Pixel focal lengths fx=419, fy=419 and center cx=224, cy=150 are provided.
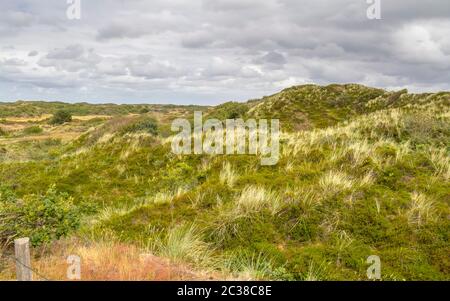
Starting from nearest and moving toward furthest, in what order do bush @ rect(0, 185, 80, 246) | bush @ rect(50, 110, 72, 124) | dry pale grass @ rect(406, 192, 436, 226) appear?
bush @ rect(0, 185, 80, 246), dry pale grass @ rect(406, 192, 436, 226), bush @ rect(50, 110, 72, 124)

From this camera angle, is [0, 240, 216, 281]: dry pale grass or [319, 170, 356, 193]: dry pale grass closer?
[0, 240, 216, 281]: dry pale grass

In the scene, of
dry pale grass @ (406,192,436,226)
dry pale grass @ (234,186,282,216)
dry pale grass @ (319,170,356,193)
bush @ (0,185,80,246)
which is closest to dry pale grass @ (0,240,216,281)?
bush @ (0,185,80,246)

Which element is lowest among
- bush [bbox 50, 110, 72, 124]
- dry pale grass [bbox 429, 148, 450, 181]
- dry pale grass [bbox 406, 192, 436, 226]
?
dry pale grass [bbox 406, 192, 436, 226]

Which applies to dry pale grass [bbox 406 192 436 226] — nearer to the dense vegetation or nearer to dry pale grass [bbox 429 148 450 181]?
the dense vegetation

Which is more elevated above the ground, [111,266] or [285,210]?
[285,210]

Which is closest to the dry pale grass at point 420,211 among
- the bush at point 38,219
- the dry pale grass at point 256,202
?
the dry pale grass at point 256,202

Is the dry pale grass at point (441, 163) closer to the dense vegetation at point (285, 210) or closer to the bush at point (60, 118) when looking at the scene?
the dense vegetation at point (285, 210)

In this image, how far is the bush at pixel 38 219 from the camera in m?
6.91

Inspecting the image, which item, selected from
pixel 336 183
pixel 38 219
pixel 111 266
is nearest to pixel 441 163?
pixel 336 183

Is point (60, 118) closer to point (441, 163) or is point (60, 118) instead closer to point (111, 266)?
point (441, 163)

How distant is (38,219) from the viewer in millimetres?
7148

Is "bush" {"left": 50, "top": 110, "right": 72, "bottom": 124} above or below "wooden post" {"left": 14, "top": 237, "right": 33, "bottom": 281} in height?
above

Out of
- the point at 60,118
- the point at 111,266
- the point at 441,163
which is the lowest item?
the point at 111,266

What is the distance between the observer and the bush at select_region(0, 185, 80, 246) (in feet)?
22.7
